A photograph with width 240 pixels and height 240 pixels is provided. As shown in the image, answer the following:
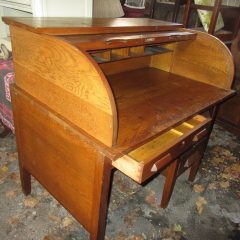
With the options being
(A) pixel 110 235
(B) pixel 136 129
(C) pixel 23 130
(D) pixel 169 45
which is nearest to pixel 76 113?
(B) pixel 136 129

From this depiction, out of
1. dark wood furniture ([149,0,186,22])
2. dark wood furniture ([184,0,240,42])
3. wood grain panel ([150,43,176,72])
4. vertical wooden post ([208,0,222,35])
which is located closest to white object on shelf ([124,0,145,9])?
dark wood furniture ([149,0,186,22])

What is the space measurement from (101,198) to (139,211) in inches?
32.5

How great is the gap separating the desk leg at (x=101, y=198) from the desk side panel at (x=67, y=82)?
0.14 m

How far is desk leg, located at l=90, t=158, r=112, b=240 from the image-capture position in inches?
43.7

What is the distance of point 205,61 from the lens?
6.23ft

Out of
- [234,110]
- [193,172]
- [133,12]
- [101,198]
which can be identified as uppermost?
[133,12]

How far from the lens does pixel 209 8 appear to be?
2.50 metres

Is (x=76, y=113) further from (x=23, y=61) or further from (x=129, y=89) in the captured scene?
(x=129, y=89)

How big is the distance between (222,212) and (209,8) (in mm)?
1899

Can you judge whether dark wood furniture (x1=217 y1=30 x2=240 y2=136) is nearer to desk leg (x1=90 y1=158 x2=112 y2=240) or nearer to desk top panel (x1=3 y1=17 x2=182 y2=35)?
desk top panel (x1=3 y1=17 x2=182 y2=35)

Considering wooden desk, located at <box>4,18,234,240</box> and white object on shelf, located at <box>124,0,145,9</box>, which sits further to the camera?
white object on shelf, located at <box>124,0,145,9</box>

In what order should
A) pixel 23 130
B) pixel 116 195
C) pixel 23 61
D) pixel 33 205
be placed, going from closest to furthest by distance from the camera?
pixel 23 61 < pixel 23 130 < pixel 33 205 < pixel 116 195

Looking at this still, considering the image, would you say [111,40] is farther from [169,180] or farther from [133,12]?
[133,12]

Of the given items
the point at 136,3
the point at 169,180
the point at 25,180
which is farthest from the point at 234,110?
the point at 25,180
